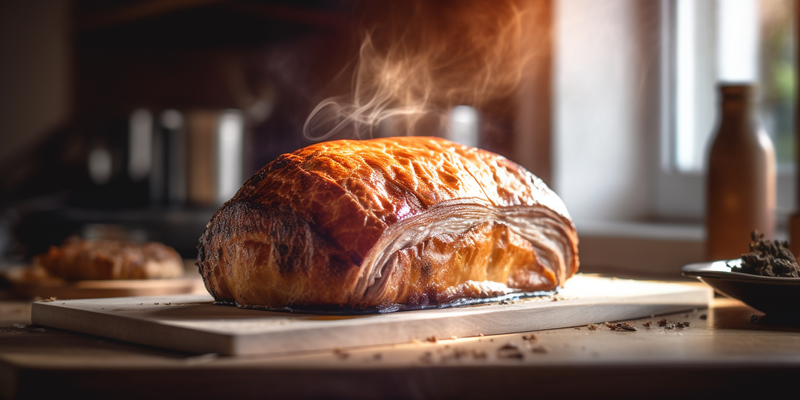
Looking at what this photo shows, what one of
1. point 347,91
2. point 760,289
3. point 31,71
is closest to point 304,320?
point 760,289

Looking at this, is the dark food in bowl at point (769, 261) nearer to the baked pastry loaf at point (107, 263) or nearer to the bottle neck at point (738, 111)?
the bottle neck at point (738, 111)

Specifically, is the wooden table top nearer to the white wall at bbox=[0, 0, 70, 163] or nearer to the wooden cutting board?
the wooden cutting board

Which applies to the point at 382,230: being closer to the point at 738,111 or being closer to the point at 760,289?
the point at 760,289

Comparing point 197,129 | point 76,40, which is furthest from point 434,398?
point 76,40

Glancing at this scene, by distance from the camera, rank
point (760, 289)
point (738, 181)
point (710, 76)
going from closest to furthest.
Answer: point (760, 289), point (738, 181), point (710, 76)

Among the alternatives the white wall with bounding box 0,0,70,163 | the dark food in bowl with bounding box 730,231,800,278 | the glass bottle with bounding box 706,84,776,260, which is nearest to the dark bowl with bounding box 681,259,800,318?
the dark food in bowl with bounding box 730,231,800,278

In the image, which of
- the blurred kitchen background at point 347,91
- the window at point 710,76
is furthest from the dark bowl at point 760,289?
the window at point 710,76
